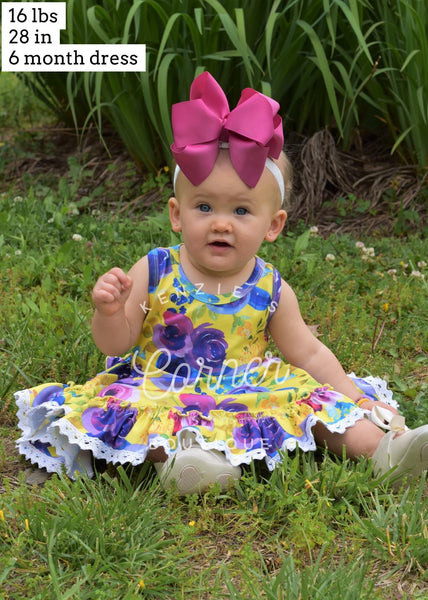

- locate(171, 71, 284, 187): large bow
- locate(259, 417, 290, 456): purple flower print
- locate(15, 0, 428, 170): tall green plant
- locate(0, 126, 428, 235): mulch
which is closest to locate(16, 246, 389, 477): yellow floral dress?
locate(259, 417, 290, 456): purple flower print

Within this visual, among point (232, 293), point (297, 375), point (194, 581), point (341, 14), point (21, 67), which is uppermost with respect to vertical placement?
point (341, 14)

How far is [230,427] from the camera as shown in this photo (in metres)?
2.33

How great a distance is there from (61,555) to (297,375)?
95 cm

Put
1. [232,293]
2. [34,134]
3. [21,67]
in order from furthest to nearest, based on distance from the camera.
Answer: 1. [34,134]
2. [21,67]
3. [232,293]

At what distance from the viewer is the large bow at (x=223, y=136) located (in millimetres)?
2297

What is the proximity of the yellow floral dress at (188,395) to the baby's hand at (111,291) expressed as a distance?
0.23 m

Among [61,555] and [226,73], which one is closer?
[61,555]

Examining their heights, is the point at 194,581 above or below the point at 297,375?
below

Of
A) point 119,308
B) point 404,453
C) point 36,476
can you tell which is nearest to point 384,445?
point 404,453

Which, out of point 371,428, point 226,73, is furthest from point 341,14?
point 371,428

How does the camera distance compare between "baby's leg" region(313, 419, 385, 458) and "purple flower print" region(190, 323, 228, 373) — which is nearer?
"baby's leg" region(313, 419, 385, 458)

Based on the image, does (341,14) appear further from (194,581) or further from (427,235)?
(194,581)

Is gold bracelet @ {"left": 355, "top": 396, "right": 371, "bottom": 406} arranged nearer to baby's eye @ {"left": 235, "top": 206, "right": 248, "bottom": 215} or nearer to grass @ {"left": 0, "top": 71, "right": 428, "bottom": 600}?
grass @ {"left": 0, "top": 71, "right": 428, "bottom": 600}

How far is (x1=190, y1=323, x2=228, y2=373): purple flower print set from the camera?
2.48 meters
